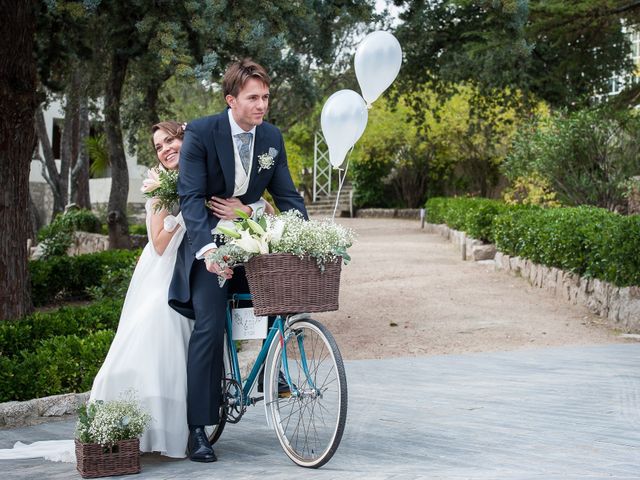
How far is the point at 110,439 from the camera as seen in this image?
4742 mm

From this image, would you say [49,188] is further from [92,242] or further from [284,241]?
[284,241]

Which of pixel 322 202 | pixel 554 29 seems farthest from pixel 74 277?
pixel 322 202

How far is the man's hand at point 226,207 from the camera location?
5.00 metres

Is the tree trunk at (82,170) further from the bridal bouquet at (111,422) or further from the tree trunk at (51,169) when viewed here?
the bridal bouquet at (111,422)

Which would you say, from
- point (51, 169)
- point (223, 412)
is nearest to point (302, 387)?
point (223, 412)

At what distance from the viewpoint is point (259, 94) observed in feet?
16.1

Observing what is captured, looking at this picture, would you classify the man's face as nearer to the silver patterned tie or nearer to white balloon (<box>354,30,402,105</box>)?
the silver patterned tie

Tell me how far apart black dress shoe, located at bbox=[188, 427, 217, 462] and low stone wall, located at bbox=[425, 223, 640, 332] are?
716 centimetres

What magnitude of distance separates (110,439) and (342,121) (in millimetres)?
3759

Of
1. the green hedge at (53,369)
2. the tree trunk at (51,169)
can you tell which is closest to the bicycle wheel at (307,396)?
the green hedge at (53,369)

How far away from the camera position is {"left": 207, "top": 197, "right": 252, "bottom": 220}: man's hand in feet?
16.4

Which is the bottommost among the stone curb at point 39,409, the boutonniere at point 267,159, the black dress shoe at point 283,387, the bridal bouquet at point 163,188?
the stone curb at point 39,409

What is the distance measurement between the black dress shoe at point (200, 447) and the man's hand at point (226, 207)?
44.0 inches

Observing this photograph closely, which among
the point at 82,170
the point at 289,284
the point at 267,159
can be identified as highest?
the point at 82,170
